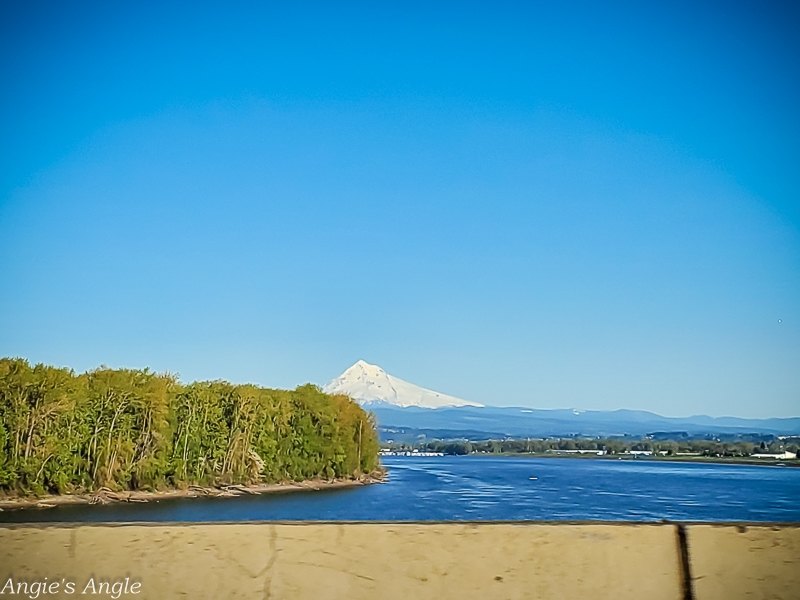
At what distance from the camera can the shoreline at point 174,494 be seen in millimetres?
60219

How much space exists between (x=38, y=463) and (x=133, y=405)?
30.2ft

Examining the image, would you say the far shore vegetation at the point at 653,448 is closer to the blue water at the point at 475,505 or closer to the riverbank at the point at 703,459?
the riverbank at the point at 703,459

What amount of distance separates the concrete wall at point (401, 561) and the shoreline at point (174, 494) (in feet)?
203

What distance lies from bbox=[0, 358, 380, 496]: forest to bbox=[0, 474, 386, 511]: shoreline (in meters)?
0.77

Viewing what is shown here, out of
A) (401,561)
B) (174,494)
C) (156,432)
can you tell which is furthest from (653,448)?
(401,561)

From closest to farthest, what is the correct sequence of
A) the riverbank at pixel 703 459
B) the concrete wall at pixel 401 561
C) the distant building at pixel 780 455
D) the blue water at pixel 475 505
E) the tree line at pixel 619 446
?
the concrete wall at pixel 401 561 < the blue water at pixel 475 505 < the riverbank at pixel 703 459 < the distant building at pixel 780 455 < the tree line at pixel 619 446

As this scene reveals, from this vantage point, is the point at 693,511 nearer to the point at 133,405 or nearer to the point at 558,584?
the point at 133,405

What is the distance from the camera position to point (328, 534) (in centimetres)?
384

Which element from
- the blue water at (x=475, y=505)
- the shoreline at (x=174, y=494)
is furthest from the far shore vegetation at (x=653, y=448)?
the shoreline at (x=174, y=494)

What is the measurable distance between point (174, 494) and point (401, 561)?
71468 millimetres

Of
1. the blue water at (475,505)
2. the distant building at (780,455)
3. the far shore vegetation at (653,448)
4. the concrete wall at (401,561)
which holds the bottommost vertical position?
the blue water at (475,505)

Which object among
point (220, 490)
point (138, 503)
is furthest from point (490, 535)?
point (220, 490)

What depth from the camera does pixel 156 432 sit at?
2744 inches

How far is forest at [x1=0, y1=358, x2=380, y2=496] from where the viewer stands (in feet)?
198
